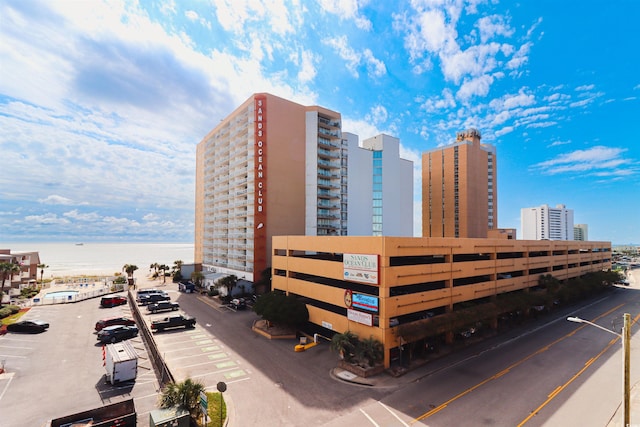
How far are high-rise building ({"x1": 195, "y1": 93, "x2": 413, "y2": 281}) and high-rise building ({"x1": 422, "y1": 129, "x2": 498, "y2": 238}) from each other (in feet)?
85.0

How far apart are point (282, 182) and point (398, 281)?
42.9m

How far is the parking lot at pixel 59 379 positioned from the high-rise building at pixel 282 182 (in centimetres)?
3098

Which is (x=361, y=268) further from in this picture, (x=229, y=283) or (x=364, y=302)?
(x=229, y=283)

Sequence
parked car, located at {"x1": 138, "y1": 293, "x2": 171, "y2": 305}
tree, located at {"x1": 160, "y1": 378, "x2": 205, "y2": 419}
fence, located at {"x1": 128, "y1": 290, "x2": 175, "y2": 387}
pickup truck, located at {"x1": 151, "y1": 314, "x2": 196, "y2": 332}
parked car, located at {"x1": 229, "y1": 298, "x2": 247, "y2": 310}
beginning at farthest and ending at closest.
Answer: parked car, located at {"x1": 138, "y1": 293, "x2": 171, "y2": 305}
parked car, located at {"x1": 229, "y1": 298, "x2": 247, "y2": 310}
pickup truck, located at {"x1": 151, "y1": 314, "x2": 196, "y2": 332}
fence, located at {"x1": 128, "y1": 290, "x2": 175, "y2": 387}
tree, located at {"x1": 160, "y1": 378, "x2": 205, "y2": 419}

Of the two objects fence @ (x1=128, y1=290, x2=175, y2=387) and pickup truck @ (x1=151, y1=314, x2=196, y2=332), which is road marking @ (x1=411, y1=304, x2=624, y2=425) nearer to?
fence @ (x1=128, y1=290, x2=175, y2=387)

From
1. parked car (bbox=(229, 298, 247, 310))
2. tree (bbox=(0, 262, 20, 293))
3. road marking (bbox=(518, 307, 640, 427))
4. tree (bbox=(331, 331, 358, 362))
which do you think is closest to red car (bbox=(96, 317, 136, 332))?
parked car (bbox=(229, 298, 247, 310))

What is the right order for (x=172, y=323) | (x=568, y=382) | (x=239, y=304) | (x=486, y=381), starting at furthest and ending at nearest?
1. (x=239, y=304)
2. (x=172, y=323)
3. (x=568, y=382)
4. (x=486, y=381)

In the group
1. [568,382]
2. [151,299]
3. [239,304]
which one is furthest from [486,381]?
[151,299]

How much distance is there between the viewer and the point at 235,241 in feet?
237

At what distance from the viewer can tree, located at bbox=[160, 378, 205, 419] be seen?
63.2 feet

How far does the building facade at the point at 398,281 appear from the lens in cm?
3022

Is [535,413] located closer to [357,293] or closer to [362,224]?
[357,293]

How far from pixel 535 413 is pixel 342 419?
1387cm

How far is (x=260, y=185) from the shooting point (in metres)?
64.6
